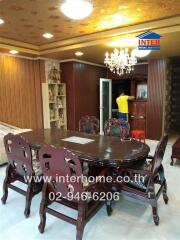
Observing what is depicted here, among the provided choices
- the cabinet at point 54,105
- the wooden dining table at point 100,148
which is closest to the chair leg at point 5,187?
the wooden dining table at point 100,148

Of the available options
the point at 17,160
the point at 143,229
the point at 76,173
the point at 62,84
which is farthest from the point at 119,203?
the point at 62,84

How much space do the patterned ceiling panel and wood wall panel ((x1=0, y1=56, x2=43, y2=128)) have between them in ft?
4.22

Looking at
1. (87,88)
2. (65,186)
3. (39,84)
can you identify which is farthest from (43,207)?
(87,88)

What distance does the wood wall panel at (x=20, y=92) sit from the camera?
4.66 metres

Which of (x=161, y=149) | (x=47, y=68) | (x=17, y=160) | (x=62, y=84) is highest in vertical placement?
(x=47, y=68)

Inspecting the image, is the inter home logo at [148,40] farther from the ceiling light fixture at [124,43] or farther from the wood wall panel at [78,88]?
the wood wall panel at [78,88]

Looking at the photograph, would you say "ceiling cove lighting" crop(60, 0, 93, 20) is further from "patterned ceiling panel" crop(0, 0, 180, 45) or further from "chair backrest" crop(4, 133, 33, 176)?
"chair backrest" crop(4, 133, 33, 176)

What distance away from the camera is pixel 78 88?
19.2 feet

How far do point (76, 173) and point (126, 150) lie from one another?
0.84 metres

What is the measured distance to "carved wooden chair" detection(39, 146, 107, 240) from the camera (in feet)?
5.53

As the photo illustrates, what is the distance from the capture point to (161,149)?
2070mm

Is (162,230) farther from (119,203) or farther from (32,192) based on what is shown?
(32,192)

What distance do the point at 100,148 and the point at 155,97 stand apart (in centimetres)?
376

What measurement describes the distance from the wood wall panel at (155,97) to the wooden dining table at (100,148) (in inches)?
126
